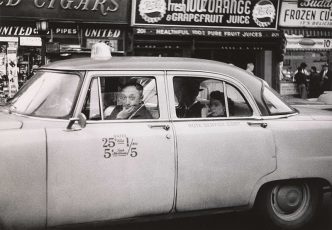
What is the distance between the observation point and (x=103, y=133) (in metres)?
4.46

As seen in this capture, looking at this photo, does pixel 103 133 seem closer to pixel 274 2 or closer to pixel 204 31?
pixel 204 31

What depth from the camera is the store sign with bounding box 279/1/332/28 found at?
726 inches

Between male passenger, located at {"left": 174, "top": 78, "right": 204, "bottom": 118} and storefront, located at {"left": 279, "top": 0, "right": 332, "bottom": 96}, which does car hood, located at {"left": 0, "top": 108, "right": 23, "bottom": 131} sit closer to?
male passenger, located at {"left": 174, "top": 78, "right": 204, "bottom": 118}

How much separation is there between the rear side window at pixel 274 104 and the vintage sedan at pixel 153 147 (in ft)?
0.04

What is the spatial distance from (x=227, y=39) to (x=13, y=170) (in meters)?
14.3

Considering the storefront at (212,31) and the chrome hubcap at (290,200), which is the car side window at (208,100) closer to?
the chrome hubcap at (290,200)

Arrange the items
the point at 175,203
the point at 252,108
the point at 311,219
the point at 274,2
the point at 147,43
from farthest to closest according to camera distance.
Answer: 1. the point at 274,2
2. the point at 147,43
3. the point at 311,219
4. the point at 252,108
5. the point at 175,203

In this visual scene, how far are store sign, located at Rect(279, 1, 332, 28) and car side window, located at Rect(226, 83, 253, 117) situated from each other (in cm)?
1402

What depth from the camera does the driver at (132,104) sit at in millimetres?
4750

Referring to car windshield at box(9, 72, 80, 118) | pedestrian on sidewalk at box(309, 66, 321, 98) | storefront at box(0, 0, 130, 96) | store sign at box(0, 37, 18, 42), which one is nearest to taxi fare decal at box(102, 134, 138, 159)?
car windshield at box(9, 72, 80, 118)

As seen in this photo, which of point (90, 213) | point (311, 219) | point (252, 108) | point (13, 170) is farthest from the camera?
point (311, 219)

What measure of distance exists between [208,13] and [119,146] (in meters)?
13.4

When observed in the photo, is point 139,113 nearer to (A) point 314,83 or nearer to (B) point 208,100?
(B) point 208,100

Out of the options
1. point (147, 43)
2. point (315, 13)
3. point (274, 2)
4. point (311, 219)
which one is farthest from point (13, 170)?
point (315, 13)
